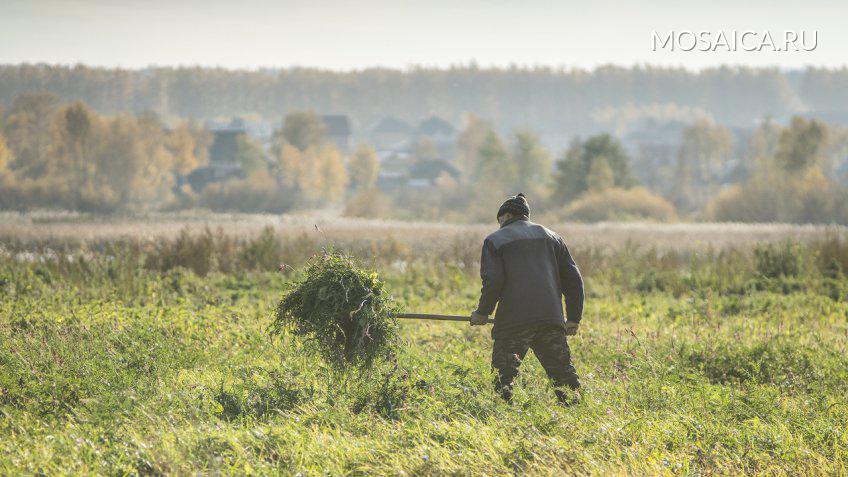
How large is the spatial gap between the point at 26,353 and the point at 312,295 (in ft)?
9.29

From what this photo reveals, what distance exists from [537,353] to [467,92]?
15767 cm

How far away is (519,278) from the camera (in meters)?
6.95

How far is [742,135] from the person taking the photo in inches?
5153

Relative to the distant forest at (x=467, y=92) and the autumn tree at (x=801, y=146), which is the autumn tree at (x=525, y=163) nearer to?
the autumn tree at (x=801, y=146)

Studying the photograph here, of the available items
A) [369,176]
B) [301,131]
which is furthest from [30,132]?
[369,176]

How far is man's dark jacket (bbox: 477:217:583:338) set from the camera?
22.7 feet

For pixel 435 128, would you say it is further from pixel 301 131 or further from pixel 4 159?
pixel 4 159

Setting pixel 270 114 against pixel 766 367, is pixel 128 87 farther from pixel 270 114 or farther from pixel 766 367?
pixel 766 367

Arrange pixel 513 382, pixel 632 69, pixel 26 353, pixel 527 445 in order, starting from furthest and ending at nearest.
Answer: pixel 632 69 < pixel 26 353 < pixel 513 382 < pixel 527 445

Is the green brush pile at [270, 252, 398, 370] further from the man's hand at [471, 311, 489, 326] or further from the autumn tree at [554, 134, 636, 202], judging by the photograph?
the autumn tree at [554, 134, 636, 202]

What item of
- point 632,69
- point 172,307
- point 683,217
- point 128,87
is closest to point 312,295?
point 172,307

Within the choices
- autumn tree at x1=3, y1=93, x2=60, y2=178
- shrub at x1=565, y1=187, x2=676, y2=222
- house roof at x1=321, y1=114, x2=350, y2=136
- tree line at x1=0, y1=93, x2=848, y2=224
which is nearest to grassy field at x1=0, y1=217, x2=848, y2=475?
shrub at x1=565, y1=187, x2=676, y2=222

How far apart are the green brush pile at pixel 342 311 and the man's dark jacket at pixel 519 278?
2.54 feet

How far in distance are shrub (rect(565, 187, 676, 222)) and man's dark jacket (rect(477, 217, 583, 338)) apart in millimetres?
41864
